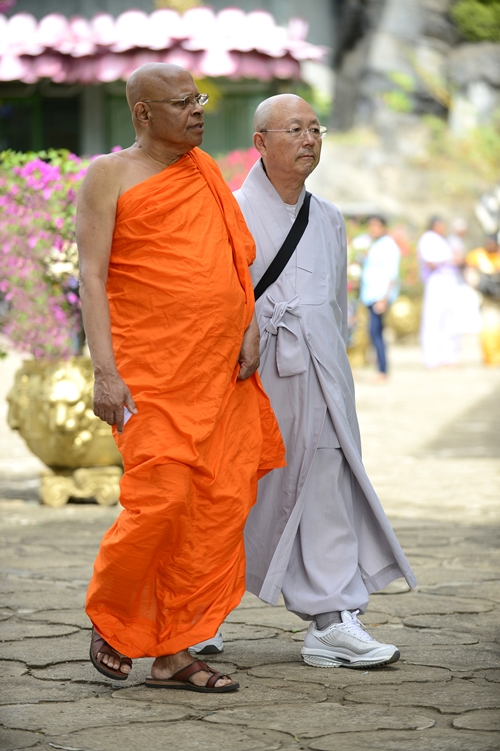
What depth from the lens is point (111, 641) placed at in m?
3.32

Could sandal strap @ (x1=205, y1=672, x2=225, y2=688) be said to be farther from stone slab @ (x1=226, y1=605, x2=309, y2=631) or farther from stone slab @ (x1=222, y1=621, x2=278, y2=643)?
stone slab @ (x1=226, y1=605, x2=309, y2=631)

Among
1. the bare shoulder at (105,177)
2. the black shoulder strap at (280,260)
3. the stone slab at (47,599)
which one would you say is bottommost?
the stone slab at (47,599)

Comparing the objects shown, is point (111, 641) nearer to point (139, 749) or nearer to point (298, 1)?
point (139, 749)

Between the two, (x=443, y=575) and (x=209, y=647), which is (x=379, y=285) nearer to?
(x=443, y=575)

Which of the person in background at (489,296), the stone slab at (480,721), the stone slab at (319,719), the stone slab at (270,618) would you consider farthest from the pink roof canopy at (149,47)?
the stone slab at (480,721)

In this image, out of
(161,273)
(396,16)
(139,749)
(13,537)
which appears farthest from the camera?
(396,16)

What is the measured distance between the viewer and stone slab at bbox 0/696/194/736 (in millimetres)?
2996

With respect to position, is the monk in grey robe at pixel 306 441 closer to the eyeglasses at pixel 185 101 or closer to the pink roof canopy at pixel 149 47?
the eyeglasses at pixel 185 101

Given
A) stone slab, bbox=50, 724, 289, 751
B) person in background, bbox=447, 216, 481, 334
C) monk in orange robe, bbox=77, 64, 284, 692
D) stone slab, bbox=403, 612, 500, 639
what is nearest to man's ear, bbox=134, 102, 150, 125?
monk in orange robe, bbox=77, 64, 284, 692

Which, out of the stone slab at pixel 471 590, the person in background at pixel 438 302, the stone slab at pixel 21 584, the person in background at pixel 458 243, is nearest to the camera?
the stone slab at pixel 471 590

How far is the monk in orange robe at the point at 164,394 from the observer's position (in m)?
3.27

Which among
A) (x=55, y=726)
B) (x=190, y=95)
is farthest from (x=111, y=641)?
(x=190, y=95)

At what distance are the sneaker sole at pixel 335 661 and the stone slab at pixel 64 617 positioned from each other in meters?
0.85

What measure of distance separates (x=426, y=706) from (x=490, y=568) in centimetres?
176
